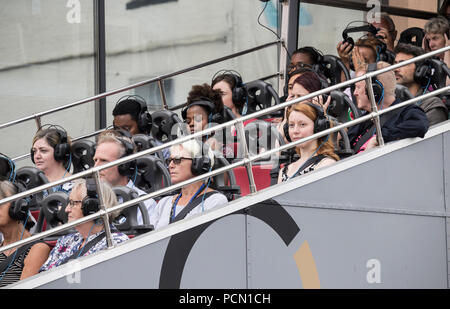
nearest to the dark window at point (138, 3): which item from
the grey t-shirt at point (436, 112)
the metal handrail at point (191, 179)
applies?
the grey t-shirt at point (436, 112)

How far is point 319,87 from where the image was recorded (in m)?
6.80

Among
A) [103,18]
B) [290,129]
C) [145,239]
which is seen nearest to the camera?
[145,239]

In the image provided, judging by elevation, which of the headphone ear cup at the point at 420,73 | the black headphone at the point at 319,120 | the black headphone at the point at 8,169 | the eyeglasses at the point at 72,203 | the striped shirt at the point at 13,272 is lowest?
the striped shirt at the point at 13,272

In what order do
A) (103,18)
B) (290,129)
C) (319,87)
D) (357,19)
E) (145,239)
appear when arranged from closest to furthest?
(145,239) < (290,129) < (319,87) < (357,19) < (103,18)

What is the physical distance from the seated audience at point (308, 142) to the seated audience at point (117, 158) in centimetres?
103

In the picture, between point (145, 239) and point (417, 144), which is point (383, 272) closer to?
point (417, 144)

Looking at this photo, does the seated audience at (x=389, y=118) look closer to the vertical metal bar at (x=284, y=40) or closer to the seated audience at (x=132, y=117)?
the seated audience at (x=132, y=117)

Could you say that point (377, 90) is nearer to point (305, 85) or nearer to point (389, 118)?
point (389, 118)

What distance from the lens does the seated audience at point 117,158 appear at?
5941 mm

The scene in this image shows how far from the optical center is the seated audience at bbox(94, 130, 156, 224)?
594cm

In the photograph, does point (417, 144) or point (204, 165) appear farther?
point (417, 144)

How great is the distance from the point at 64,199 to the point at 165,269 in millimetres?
829

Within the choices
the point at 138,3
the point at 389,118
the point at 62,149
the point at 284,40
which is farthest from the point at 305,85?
the point at 138,3
